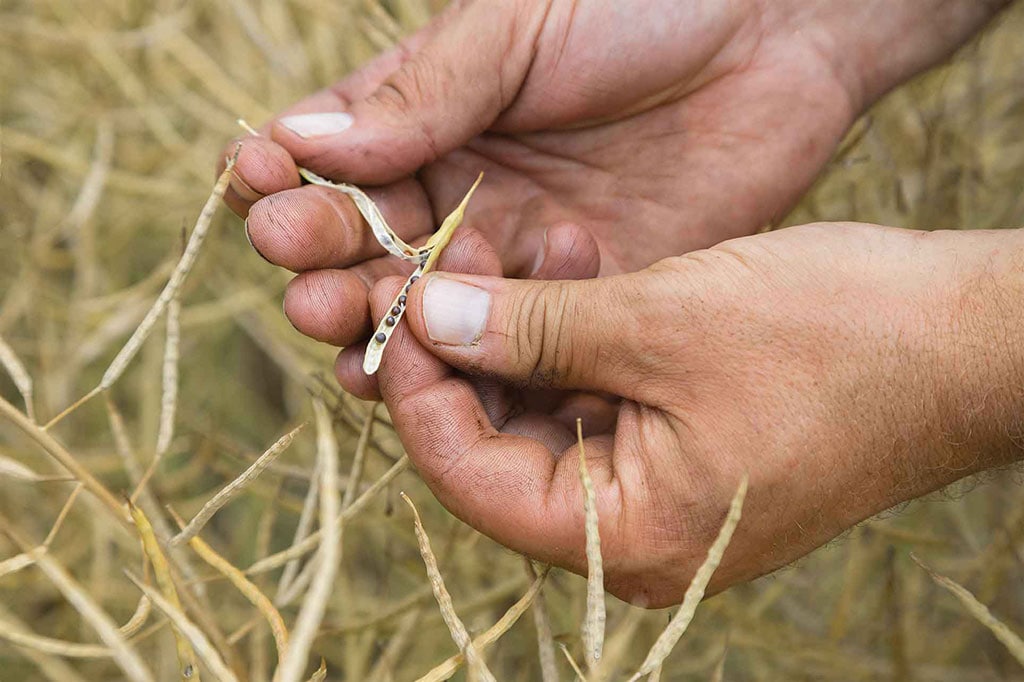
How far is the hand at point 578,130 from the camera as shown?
0.98 meters

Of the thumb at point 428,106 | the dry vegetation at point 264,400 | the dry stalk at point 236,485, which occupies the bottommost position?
the dry vegetation at point 264,400

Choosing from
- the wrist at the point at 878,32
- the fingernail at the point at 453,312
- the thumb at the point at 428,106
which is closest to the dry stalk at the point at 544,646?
the fingernail at the point at 453,312

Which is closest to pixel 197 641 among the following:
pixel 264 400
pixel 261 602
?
pixel 261 602

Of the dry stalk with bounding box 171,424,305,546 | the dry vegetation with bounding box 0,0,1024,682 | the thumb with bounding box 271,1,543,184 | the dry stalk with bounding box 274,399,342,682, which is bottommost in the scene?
the dry vegetation with bounding box 0,0,1024,682

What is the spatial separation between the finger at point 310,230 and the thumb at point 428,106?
5 cm

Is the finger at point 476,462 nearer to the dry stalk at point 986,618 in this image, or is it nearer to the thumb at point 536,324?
the thumb at point 536,324

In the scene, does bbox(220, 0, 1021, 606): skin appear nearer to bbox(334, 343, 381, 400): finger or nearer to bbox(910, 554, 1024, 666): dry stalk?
bbox(334, 343, 381, 400): finger

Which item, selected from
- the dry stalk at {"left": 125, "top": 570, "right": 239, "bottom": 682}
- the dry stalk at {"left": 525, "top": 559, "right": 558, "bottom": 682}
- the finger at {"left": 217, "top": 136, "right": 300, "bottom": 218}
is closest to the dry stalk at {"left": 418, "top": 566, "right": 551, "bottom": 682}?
the dry stalk at {"left": 525, "top": 559, "right": 558, "bottom": 682}

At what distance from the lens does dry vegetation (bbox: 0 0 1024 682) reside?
4.03 feet

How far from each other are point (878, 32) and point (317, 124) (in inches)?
31.3

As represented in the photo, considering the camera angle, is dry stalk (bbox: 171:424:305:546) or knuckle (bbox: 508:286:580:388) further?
knuckle (bbox: 508:286:580:388)

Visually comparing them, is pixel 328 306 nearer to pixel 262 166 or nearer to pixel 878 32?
pixel 262 166

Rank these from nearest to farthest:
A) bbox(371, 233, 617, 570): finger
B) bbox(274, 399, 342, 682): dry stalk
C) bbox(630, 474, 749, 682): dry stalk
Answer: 1. bbox(274, 399, 342, 682): dry stalk
2. bbox(630, 474, 749, 682): dry stalk
3. bbox(371, 233, 617, 570): finger

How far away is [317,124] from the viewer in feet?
3.29
